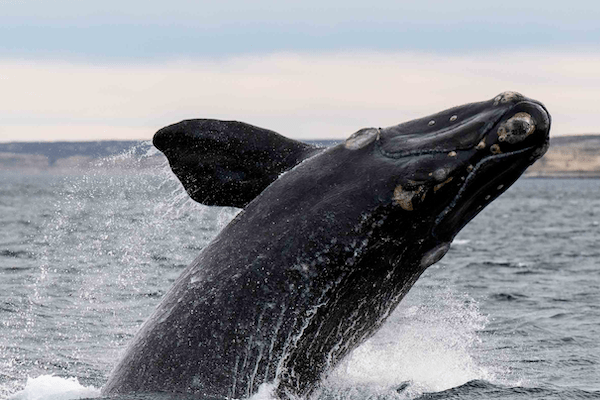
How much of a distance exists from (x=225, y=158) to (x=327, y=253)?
1.51 m

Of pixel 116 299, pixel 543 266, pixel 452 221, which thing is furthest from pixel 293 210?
pixel 543 266

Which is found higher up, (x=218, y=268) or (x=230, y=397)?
(x=218, y=268)

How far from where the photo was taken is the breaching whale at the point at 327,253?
7.18 metres

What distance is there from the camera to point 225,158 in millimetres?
8203

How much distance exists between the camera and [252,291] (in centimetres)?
734

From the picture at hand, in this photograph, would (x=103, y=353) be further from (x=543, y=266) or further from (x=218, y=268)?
(x=543, y=266)

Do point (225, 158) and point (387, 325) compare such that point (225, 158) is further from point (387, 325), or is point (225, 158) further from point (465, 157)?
A: point (387, 325)

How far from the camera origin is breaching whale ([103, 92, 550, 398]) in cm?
718

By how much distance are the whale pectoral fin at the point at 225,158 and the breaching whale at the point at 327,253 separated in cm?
41

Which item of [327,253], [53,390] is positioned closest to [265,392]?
[327,253]

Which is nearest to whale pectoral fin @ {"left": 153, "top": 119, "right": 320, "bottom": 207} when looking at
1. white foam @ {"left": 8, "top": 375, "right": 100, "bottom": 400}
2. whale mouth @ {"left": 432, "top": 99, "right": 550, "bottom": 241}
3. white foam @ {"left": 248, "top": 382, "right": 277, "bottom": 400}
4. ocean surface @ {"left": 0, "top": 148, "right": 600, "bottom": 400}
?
ocean surface @ {"left": 0, "top": 148, "right": 600, "bottom": 400}

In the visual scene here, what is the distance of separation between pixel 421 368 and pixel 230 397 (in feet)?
13.9

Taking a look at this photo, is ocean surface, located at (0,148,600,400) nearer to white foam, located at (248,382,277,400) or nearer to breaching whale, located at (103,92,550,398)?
breaching whale, located at (103,92,550,398)

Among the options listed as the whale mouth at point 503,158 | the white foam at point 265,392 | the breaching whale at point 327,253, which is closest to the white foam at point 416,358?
the breaching whale at point 327,253
